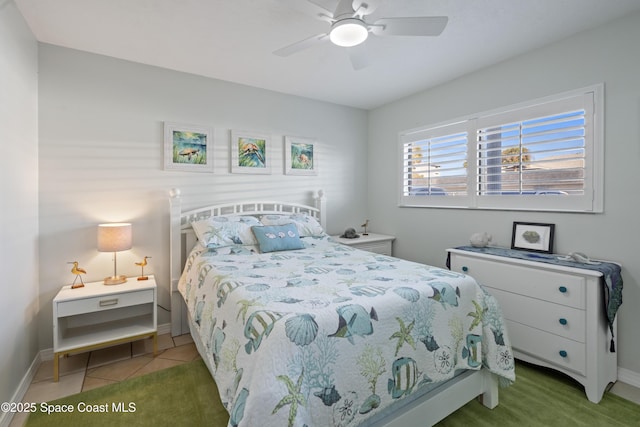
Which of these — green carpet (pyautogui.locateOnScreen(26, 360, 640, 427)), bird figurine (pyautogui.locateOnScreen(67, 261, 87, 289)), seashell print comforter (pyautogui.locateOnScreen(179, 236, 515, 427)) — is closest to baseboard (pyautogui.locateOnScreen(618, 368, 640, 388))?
green carpet (pyautogui.locateOnScreen(26, 360, 640, 427))

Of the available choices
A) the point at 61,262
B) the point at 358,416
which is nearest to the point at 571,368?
the point at 358,416

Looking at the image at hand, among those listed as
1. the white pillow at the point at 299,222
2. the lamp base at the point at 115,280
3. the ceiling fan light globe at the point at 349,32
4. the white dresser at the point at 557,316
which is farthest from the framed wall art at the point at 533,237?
the lamp base at the point at 115,280

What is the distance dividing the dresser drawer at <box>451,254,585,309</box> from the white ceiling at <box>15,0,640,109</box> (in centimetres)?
180

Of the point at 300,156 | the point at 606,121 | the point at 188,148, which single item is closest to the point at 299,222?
the point at 300,156

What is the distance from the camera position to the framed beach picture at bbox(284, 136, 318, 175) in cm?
368

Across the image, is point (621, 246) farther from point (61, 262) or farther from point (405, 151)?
point (61, 262)

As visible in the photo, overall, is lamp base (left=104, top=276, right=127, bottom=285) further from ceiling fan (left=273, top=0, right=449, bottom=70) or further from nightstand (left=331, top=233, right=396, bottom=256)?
ceiling fan (left=273, top=0, right=449, bottom=70)

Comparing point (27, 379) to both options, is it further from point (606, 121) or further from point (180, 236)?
point (606, 121)

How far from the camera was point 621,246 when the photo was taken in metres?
2.17

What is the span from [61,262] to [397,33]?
3.13m

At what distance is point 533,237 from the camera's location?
259 cm

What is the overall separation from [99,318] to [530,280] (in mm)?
3594

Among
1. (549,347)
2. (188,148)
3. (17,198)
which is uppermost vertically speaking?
(188,148)

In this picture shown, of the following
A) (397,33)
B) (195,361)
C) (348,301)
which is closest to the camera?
(348,301)
